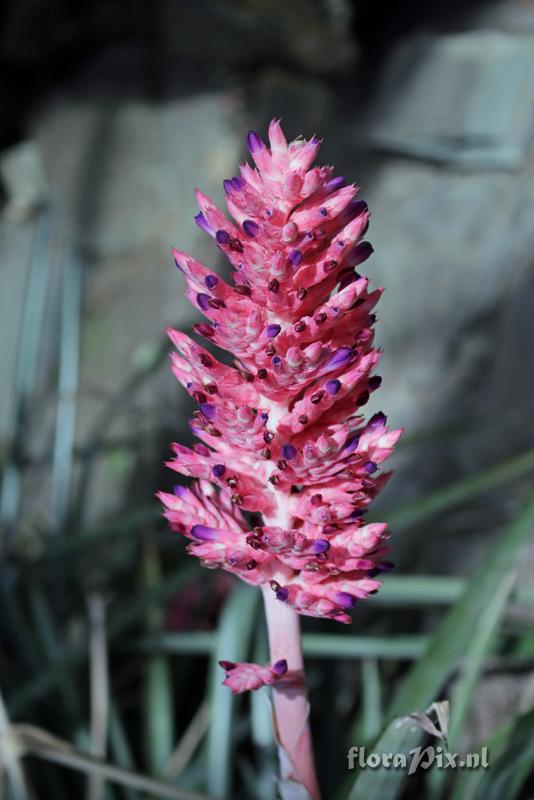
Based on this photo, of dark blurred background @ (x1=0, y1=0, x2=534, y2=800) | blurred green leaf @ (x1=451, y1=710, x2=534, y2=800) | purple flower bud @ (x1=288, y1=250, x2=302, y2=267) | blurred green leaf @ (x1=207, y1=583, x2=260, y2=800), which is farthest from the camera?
dark blurred background @ (x1=0, y1=0, x2=534, y2=800)

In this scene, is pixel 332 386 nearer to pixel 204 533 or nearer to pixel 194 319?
pixel 204 533

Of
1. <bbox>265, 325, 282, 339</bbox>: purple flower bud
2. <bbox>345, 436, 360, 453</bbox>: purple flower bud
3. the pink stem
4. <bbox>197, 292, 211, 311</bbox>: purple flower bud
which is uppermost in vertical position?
<bbox>197, 292, 211, 311</bbox>: purple flower bud

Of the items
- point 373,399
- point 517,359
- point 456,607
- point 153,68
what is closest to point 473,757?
point 456,607

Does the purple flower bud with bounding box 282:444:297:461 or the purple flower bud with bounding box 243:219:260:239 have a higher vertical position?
the purple flower bud with bounding box 243:219:260:239

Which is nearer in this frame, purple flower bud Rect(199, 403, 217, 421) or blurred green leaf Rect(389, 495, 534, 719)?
purple flower bud Rect(199, 403, 217, 421)

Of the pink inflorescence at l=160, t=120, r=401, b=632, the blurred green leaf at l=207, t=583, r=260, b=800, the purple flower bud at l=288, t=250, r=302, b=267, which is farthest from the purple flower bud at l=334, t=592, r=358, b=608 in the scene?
the blurred green leaf at l=207, t=583, r=260, b=800

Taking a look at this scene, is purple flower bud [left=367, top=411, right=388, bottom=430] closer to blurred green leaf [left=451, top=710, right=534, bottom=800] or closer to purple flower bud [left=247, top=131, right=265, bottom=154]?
purple flower bud [left=247, top=131, right=265, bottom=154]

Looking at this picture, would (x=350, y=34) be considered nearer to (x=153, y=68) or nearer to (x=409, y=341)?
(x=153, y=68)
